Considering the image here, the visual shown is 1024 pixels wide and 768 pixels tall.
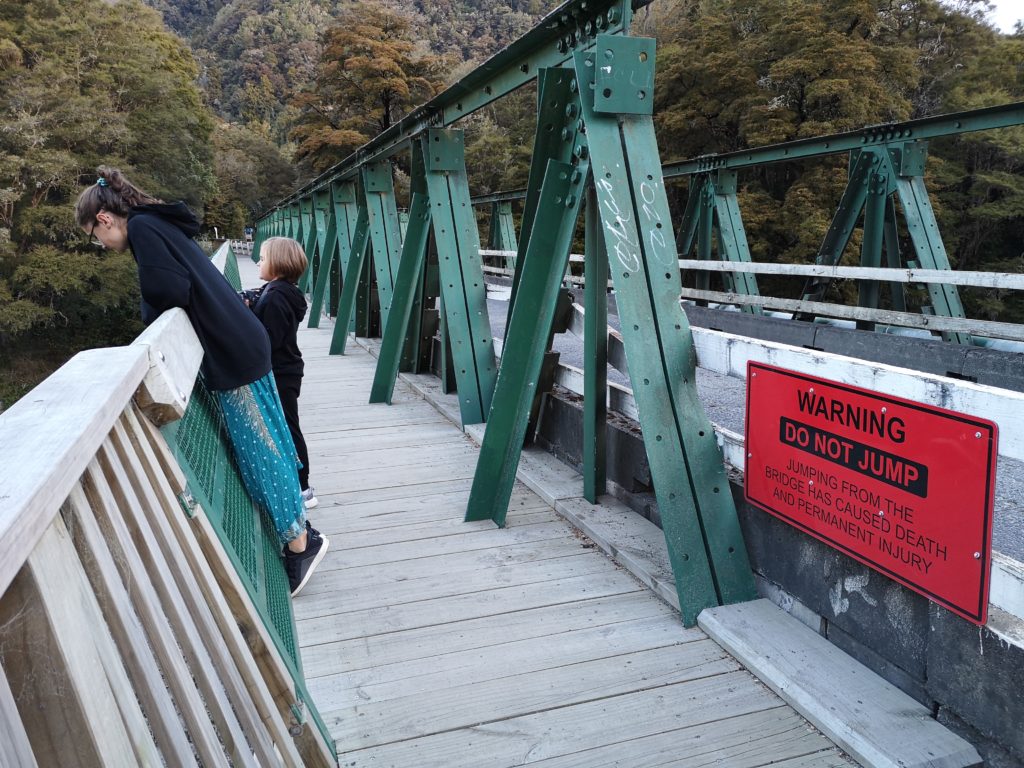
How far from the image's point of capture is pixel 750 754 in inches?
84.4

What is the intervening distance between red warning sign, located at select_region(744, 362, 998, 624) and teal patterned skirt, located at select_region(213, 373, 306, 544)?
5.40 feet

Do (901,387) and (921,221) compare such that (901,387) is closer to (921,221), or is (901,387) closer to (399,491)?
(399,491)

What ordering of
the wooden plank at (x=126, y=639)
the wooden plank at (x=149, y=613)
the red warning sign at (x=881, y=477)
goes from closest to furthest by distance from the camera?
the wooden plank at (x=126, y=639) → the wooden plank at (x=149, y=613) → the red warning sign at (x=881, y=477)

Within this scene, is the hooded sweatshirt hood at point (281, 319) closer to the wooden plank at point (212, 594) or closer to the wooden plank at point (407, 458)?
the wooden plank at point (407, 458)

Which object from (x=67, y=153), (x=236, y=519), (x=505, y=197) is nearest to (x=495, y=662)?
(x=236, y=519)

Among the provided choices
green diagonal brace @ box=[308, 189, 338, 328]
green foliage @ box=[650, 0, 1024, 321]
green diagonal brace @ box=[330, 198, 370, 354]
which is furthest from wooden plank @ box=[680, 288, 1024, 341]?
green foliage @ box=[650, 0, 1024, 321]

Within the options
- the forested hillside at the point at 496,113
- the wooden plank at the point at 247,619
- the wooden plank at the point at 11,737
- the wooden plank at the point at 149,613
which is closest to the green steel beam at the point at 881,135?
the wooden plank at the point at 247,619

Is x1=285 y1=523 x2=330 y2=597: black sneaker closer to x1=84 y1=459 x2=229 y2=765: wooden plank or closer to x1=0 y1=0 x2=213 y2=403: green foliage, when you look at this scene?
x1=84 y1=459 x2=229 y2=765: wooden plank

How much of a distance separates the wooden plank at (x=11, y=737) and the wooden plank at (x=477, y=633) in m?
1.90

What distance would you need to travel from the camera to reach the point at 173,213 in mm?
2635

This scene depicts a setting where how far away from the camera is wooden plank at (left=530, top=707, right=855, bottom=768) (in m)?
Answer: 2.12

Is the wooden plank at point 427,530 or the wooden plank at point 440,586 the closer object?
the wooden plank at point 440,586

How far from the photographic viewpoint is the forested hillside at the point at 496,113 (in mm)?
23891

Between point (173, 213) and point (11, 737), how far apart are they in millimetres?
2170
